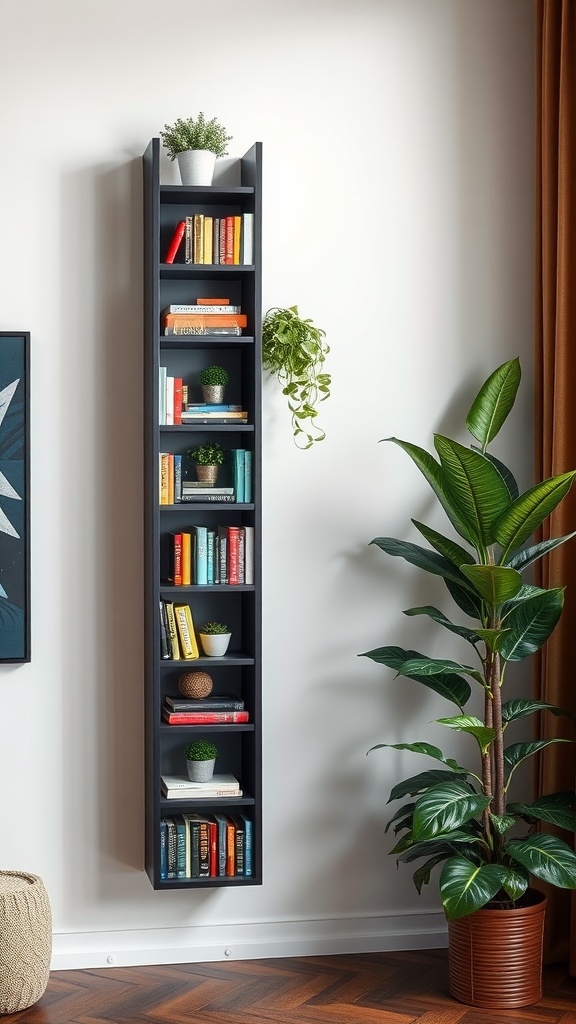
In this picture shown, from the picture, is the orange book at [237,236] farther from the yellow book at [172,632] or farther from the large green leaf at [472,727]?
the large green leaf at [472,727]

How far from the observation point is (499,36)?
3.38 m

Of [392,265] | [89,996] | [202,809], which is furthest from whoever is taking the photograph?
[392,265]

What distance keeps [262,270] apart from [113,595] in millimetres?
1020

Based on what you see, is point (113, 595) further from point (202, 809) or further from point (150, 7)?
point (150, 7)

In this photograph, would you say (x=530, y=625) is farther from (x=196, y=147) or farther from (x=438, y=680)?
(x=196, y=147)

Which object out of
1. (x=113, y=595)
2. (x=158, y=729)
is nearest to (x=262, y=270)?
(x=113, y=595)

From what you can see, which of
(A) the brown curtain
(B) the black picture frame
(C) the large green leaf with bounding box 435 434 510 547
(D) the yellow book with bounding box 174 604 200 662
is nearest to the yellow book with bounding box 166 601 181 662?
(D) the yellow book with bounding box 174 604 200 662

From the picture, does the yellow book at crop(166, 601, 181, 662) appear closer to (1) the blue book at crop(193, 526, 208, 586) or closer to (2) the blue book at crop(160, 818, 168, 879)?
(1) the blue book at crop(193, 526, 208, 586)

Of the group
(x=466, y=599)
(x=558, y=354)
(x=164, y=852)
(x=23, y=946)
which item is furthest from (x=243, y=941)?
(x=558, y=354)

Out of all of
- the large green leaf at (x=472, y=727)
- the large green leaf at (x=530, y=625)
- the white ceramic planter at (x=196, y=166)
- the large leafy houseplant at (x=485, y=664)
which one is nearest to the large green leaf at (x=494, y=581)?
the large leafy houseplant at (x=485, y=664)

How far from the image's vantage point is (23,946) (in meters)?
2.81

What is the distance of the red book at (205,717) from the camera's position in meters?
3.02

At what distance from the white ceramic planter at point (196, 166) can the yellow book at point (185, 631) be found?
3.82 feet

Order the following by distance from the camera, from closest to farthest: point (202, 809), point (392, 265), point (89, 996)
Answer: point (89, 996) → point (202, 809) → point (392, 265)
